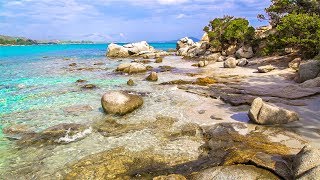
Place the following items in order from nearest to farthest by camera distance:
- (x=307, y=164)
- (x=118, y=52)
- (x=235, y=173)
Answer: (x=307, y=164) → (x=235, y=173) → (x=118, y=52)

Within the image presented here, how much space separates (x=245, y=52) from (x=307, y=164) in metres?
33.9

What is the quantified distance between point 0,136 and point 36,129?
1508 mm

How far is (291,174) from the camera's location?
25.1 ft

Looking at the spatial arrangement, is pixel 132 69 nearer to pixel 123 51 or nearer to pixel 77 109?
pixel 77 109

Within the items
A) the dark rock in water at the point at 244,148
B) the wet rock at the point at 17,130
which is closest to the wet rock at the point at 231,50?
the dark rock in water at the point at 244,148

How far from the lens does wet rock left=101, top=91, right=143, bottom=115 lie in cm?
1547

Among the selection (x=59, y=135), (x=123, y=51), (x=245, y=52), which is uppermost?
(x=245, y=52)

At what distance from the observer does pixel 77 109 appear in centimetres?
1722

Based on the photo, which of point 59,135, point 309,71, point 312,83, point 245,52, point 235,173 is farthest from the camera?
point 245,52

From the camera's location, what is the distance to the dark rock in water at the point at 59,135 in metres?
12.2

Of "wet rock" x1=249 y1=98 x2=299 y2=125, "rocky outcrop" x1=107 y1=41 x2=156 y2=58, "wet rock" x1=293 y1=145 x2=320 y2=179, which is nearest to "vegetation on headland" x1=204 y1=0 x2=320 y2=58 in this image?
"wet rock" x1=249 y1=98 x2=299 y2=125

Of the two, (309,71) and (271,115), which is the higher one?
(309,71)

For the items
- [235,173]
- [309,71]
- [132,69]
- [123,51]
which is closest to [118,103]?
[235,173]

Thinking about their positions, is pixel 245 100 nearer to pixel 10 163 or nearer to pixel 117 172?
pixel 117 172
